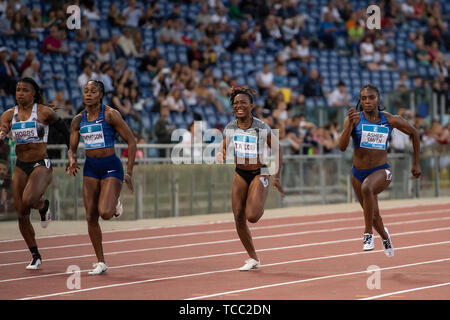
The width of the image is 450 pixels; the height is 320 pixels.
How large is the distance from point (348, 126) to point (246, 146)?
1.29m

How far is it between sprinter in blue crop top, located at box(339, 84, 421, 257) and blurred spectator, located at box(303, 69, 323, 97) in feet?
44.4

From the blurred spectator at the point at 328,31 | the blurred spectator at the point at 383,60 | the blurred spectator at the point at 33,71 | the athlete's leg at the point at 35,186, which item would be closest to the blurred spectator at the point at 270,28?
the blurred spectator at the point at 328,31

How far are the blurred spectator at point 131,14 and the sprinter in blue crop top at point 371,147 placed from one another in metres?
12.8

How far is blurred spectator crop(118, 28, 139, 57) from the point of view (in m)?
21.6

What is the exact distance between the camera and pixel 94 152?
9992mm

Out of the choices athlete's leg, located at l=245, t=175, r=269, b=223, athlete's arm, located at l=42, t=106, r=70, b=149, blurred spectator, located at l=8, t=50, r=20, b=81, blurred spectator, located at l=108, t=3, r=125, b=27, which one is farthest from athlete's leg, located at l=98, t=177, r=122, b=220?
blurred spectator, located at l=108, t=3, r=125, b=27

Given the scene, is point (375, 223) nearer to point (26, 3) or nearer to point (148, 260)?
point (148, 260)

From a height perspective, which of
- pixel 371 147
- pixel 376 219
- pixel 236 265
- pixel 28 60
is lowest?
pixel 236 265

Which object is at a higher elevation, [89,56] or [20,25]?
[20,25]

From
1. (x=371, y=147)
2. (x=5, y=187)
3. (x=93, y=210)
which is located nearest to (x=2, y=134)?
(x=93, y=210)

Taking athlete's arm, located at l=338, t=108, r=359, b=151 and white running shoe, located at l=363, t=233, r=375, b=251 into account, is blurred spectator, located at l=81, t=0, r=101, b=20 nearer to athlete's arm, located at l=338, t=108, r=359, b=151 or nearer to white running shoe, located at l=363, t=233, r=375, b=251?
athlete's arm, located at l=338, t=108, r=359, b=151

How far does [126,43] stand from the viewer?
2169cm

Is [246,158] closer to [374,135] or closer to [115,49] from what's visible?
[374,135]
